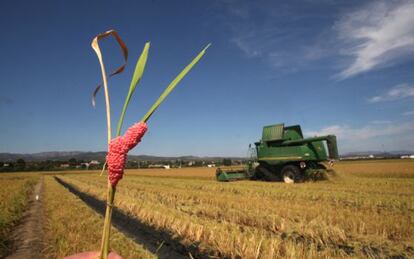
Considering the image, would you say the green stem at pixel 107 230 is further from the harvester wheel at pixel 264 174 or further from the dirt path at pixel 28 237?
the harvester wheel at pixel 264 174

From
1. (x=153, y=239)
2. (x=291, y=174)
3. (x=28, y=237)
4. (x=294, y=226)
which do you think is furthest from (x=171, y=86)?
(x=291, y=174)

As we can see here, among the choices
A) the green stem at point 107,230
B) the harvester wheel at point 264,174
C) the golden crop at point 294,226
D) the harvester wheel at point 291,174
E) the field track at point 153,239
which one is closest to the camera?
the green stem at point 107,230

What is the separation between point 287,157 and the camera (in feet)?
67.8

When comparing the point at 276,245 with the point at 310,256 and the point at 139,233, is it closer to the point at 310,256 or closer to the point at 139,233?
the point at 310,256

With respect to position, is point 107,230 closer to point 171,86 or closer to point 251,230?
point 171,86

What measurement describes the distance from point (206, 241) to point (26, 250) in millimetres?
3887

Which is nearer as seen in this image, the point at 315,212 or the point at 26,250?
the point at 26,250

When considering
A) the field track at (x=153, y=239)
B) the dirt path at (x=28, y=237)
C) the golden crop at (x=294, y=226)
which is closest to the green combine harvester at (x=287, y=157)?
the golden crop at (x=294, y=226)

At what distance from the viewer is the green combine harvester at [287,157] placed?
786 inches

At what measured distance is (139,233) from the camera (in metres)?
8.79

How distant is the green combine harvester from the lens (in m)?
20.0

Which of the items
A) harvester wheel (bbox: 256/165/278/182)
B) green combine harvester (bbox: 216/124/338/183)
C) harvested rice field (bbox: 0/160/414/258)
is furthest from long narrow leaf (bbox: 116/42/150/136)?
harvester wheel (bbox: 256/165/278/182)

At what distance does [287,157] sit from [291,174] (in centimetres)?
105

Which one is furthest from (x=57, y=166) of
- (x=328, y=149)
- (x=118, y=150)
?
(x=118, y=150)
